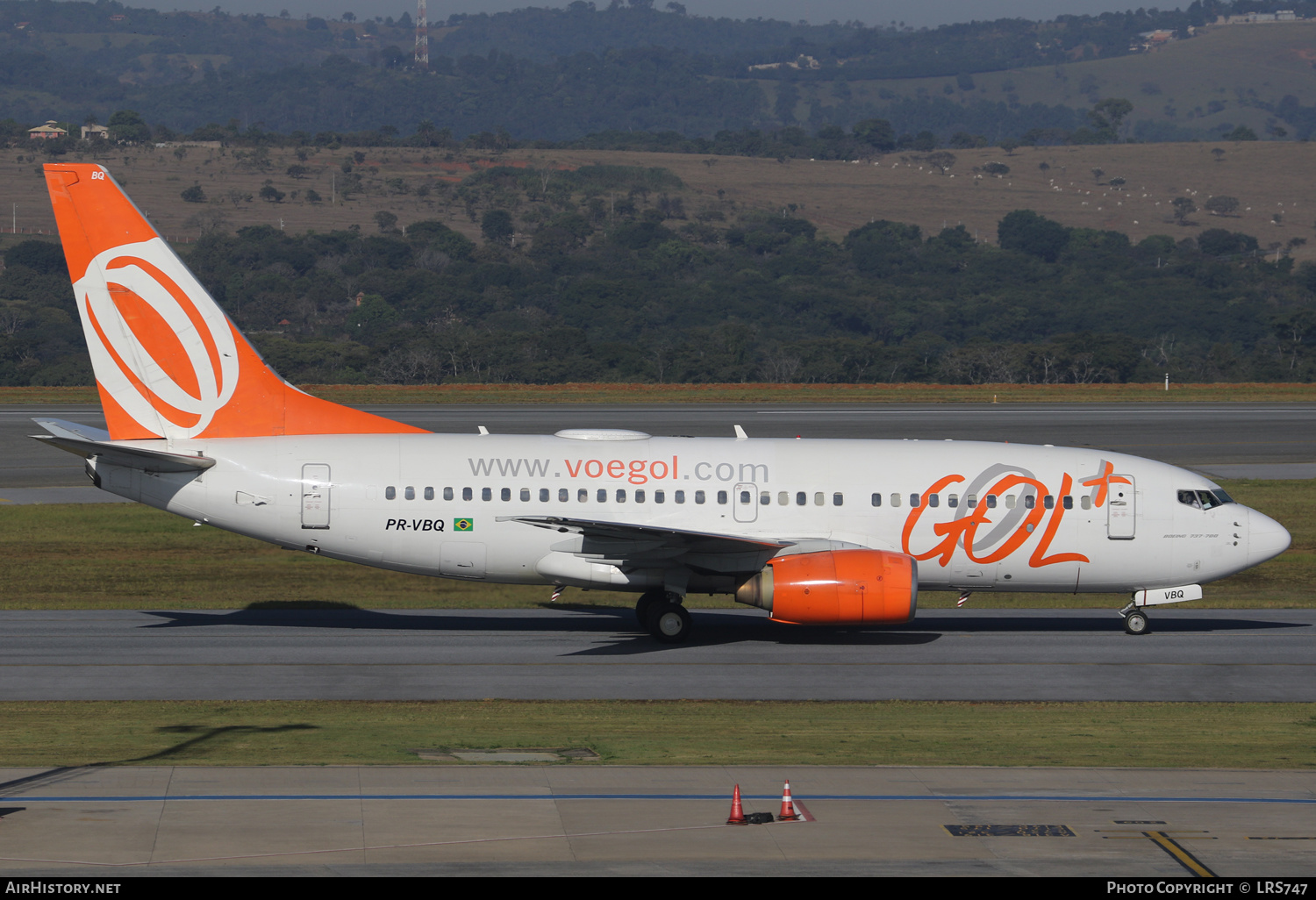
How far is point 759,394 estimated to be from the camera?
88.8m

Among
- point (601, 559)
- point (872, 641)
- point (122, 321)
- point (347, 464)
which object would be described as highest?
point (122, 321)

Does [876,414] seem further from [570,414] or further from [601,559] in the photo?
[601,559]

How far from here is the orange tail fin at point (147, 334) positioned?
96.2 feet

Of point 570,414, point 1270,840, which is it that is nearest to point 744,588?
point 1270,840

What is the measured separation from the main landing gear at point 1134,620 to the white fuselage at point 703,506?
899 mm

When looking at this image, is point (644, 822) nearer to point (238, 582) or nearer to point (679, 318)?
point (238, 582)

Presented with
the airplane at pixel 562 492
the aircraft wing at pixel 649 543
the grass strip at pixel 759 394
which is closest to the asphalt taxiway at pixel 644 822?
the aircraft wing at pixel 649 543

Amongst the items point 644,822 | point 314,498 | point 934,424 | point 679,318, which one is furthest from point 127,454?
point 679,318

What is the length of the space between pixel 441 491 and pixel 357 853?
14283mm

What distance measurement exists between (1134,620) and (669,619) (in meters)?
10.7

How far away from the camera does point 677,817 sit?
1775 centimetres

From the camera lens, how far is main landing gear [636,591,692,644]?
3005 centimetres

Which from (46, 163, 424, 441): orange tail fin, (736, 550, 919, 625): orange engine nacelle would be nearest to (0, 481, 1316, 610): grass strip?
(46, 163, 424, 441): orange tail fin

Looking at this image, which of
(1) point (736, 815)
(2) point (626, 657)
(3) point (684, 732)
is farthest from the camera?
(2) point (626, 657)
